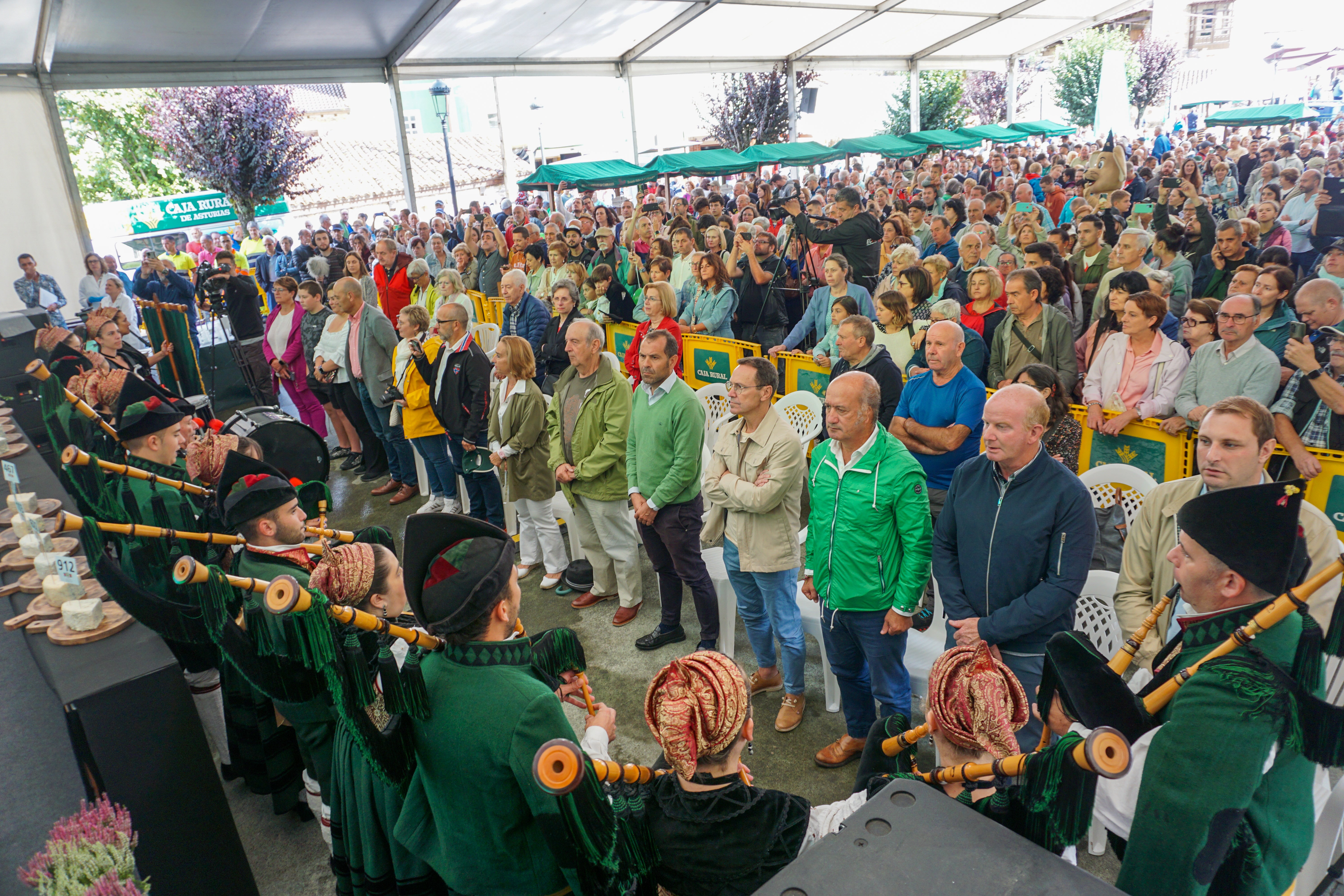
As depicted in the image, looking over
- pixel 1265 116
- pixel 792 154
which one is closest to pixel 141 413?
pixel 792 154

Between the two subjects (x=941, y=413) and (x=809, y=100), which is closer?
(x=941, y=413)

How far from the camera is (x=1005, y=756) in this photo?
1.54 m

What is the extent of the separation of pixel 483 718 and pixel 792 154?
20557 mm

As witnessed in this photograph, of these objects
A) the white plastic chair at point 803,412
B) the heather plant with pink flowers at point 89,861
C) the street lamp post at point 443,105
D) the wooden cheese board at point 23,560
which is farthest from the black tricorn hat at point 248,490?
the street lamp post at point 443,105

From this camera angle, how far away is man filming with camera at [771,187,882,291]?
25.4 ft

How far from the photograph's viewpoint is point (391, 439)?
23.9ft

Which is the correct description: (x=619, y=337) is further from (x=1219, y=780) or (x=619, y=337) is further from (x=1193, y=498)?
(x=1219, y=780)

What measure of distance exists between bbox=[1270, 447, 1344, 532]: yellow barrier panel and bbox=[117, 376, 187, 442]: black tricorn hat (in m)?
5.75

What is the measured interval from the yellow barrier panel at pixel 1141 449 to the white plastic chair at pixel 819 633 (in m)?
1.99

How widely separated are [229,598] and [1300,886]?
3470mm

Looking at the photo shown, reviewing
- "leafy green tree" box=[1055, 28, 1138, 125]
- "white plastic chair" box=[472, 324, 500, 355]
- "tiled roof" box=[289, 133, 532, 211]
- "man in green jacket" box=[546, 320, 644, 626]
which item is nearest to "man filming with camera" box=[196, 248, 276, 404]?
"white plastic chair" box=[472, 324, 500, 355]

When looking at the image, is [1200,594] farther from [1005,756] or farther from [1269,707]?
[1005,756]

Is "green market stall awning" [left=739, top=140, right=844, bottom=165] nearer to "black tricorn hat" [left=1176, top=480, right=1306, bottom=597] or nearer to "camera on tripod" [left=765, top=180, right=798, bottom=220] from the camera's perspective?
"camera on tripod" [left=765, top=180, right=798, bottom=220]

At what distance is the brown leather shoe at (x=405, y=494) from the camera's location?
24.2 ft
